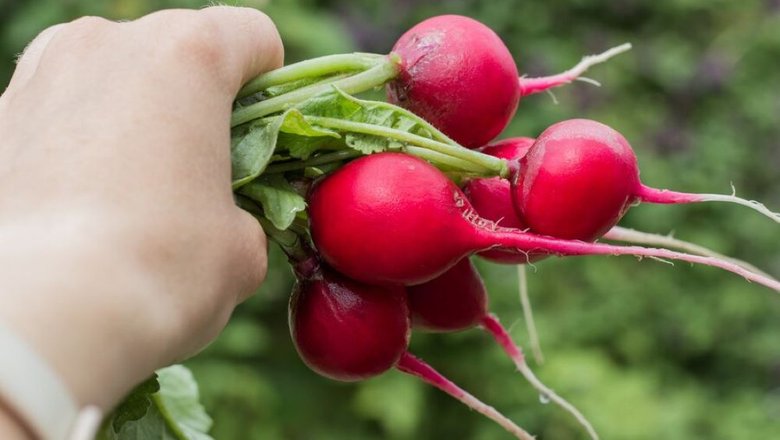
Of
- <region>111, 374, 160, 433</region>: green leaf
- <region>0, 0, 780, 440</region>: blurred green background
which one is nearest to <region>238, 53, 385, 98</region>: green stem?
<region>111, 374, 160, 433</region>: green leaf

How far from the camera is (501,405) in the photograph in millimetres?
2201

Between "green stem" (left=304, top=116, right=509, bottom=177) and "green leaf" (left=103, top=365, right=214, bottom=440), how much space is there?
23 centimetres

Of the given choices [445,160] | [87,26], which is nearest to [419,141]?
[445,160]

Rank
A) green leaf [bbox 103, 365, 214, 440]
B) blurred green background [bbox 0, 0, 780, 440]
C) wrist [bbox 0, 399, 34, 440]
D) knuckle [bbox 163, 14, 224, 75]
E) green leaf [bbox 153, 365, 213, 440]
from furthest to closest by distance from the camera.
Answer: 1. blurred green background [bbox 0, 0, 780, 440]
2. green leaf [bbox 153, 365, 213, 440]
3. green leaf [bbox 103, 365, 214, 440]
4. knuckle [bbox 163, 14, 224, 75]
5. wrist [bbox 0, 399, 34, 440]

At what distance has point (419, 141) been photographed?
2.52ft

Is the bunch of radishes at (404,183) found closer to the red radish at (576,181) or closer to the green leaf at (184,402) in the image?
the red radish at (576,181)

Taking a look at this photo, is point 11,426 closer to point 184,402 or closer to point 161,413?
point 161,413

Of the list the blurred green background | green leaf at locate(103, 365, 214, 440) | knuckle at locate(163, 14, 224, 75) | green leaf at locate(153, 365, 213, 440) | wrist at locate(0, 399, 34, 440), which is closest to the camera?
wrist at locate(0, 399, 34, 440)

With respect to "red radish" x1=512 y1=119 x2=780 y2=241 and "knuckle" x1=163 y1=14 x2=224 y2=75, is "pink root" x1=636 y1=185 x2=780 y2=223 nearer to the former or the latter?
"red radish" x1=512 y1=119 x2=780 y2=241

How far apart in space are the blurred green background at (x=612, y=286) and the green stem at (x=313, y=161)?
50.8 inches

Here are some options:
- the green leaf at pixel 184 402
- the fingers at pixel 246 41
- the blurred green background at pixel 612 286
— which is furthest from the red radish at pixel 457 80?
the blurred green background at pixel 612 286

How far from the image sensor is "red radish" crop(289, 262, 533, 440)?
789 millimetres

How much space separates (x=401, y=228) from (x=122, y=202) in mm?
216

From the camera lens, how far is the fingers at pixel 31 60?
0.73 meters
